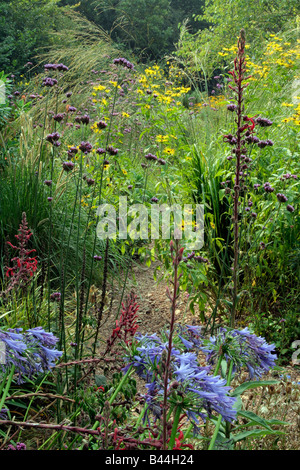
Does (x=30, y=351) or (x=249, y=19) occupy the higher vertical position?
(x=249, y=19)

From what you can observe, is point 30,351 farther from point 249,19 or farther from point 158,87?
point 249,19

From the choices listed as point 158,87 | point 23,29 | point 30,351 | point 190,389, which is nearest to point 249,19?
point 23,29

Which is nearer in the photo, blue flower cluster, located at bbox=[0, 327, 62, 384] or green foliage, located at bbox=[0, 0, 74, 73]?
blue flower cluster, located at bbox=[0, 327, 62, 384]

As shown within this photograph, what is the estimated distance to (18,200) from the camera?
3227 mm

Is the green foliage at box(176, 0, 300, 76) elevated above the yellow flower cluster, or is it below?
above

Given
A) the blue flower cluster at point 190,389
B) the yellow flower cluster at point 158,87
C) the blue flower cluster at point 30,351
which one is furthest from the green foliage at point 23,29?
the blue flower cluster at point 190,389

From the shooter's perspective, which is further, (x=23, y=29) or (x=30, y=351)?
(x=23, y=29)

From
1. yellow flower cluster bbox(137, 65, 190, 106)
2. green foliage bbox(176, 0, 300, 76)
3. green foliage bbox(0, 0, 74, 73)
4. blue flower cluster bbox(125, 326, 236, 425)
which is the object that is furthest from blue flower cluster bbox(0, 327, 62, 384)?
green foliage bbox(176, 0, 300, 76)

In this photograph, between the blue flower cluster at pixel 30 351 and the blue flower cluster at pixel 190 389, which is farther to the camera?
the blue flower cluster at pixel 30 351

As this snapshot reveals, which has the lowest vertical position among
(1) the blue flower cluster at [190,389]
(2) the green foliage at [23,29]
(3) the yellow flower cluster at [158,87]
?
(1) the blue flower cluster at [190,389]

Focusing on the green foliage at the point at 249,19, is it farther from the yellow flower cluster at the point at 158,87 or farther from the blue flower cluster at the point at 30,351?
the blue flower cluster at the point at 30,351

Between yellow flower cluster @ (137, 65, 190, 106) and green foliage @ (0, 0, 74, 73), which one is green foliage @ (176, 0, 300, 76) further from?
yellow flower cluster @ (137, 65, 190, 106)

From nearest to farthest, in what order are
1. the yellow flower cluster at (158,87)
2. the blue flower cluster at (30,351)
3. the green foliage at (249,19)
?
1. the blue flower cluster at (30,351)
2. the yellow flower cluster at (158,87)
3. the green foliage at (249,19)

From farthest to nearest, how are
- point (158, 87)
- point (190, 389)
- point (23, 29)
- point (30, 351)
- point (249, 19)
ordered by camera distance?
1. point (23, 29)
2. point (249, 19)
3. point (158, 87)
4. point (30, 351)
5. point (190, 389)
